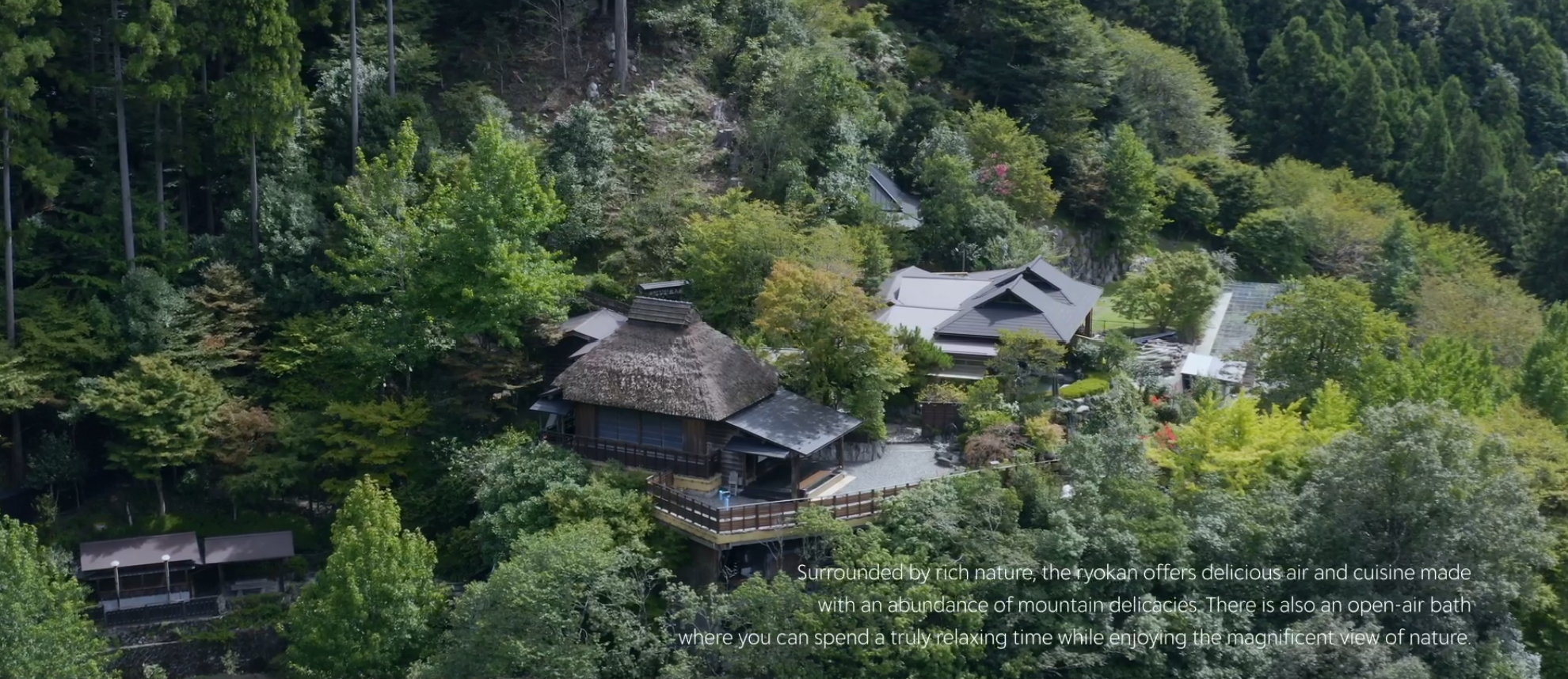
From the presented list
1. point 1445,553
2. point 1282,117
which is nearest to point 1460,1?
point 1282,117

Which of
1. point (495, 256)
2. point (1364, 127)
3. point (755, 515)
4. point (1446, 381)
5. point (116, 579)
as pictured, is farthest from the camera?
point (1364, 127)

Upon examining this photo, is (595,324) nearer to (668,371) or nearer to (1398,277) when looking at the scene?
(668,371)

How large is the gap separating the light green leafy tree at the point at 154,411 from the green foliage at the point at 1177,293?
69.6ft

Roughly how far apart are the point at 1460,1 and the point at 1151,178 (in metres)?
27.8

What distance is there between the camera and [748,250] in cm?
3156

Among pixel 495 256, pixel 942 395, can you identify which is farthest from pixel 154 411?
pixel 942 395

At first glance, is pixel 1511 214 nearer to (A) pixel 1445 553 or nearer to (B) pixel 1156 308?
(B) pixel 1156 308

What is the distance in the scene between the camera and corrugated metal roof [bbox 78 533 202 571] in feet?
92.4

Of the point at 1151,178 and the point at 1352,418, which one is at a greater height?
the point at 1151,178

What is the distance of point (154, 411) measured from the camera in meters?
29.0

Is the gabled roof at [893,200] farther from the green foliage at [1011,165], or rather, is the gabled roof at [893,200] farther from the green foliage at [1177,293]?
the green foliage at [1177,293]

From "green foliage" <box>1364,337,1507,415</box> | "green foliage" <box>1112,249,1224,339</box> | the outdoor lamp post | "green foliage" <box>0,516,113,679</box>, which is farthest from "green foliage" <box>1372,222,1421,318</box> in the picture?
"green foliage" <box>0,516,113,679</box>

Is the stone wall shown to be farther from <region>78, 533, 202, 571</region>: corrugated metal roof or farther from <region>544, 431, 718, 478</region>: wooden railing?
<region>544, 431, 718, 478</region>: wooden railing

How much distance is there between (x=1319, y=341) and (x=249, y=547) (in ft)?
72.2
